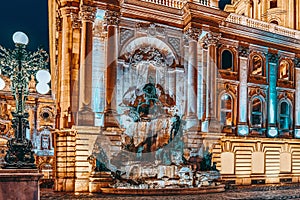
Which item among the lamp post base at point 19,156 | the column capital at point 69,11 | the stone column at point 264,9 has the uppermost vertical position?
the stone column at point 264,9

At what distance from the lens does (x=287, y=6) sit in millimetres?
37438

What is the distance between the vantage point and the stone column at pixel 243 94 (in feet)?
88.7

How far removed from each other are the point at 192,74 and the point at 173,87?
1.57 m

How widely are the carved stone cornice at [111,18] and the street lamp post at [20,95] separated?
8.88 meters

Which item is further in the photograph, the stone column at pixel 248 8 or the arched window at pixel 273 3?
the stone column at pixel 248 8

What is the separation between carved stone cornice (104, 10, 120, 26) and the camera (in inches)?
863

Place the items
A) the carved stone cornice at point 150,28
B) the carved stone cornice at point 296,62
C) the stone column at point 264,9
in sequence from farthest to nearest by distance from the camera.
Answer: the stone column at point 264,9, the carved stone cornice at point 296,62, the carved stone cornice at point 150,28

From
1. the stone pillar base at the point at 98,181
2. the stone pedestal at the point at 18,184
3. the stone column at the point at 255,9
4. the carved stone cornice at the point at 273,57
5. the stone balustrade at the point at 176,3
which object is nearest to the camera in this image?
the stone pedestal at the point at 18,184

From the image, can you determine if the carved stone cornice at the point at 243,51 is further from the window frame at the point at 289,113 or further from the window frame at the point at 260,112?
the window frame at the point at 289,113

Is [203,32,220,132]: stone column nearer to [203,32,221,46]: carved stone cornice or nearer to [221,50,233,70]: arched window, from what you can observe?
[203,32,221,46]: carved stone cornice

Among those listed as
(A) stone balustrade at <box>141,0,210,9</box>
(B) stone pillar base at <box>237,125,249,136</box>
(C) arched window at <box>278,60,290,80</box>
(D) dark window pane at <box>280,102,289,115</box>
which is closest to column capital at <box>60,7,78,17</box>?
(A) stone balustrade at <box>141,0,210,9</box>

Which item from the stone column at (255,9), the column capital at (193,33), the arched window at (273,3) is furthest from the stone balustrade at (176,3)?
the stone column at (255,9)

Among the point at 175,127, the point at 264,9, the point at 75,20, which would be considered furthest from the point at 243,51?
the point at 264,9

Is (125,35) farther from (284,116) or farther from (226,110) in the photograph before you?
(284,116)
